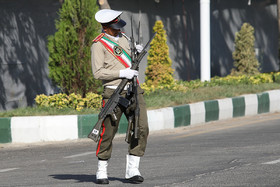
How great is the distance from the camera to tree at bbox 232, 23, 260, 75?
71.3 ft

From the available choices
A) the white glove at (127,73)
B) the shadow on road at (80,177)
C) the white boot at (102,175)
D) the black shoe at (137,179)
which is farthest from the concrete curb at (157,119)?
the white glove at (127,73)

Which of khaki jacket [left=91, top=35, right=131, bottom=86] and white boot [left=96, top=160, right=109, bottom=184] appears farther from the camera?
white boot [left=96, top=160, right=109, bottom=184]

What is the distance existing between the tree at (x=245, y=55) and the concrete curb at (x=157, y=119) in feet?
18.2

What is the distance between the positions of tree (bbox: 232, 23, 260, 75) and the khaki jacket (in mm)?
14852

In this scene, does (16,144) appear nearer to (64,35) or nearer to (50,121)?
(50,121)

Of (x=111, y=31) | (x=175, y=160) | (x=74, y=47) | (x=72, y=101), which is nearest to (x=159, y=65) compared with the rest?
(x=74, y=47)

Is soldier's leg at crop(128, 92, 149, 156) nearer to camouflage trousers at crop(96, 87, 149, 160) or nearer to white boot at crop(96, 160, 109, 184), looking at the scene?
camouflage trousers at crop(96, 87, 149, 160)

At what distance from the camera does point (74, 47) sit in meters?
13.1

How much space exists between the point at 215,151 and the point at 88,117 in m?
3.08

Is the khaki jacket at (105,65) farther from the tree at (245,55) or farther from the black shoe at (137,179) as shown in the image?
the tree at (245,55)

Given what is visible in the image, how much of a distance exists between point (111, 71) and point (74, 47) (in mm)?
6464

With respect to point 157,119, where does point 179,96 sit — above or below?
above

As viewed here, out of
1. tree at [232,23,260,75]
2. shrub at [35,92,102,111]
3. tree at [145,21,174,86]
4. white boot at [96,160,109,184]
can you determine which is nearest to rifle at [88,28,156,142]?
white boot at [96,160,109,184]

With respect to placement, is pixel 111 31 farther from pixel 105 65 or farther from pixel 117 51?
pixel 105 65
